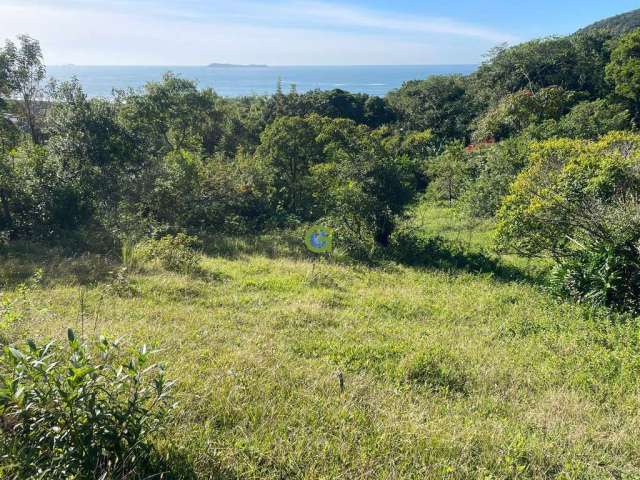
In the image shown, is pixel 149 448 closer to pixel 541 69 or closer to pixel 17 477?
pixel 17 477

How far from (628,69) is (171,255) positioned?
2911cm

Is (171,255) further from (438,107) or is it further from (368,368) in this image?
(438,107)

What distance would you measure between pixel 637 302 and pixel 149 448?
8.69m

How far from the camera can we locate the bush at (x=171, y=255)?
10438 millimetres

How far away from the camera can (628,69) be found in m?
25.9

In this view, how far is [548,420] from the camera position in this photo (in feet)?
13.3

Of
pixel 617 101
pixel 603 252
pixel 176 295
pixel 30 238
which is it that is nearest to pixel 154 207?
pixel 30 238

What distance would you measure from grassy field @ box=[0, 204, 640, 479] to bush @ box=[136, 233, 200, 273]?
2.82 feet

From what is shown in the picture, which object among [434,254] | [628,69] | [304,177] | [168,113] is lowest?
[434,254]

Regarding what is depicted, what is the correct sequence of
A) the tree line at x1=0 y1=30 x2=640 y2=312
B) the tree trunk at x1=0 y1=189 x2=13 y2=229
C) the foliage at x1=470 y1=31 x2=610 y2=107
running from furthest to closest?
the foliage at x1=470 y1=31 x2=610 y2=107 → the tree trunk at x1=0 y1=189 x2=13 y2=229 → the tree line at x1=0 y1=30 x2=640 y2=312

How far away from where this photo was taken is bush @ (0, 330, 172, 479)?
2.38 m

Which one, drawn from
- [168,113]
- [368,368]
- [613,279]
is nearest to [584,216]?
[613,279]

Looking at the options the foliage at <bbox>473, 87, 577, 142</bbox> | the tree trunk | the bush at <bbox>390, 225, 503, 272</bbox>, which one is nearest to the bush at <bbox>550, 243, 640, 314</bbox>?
the bush at <bbox>390, 225, 503, 272</bbox>

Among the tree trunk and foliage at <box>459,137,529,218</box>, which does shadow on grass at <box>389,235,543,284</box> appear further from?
the tree trunk
